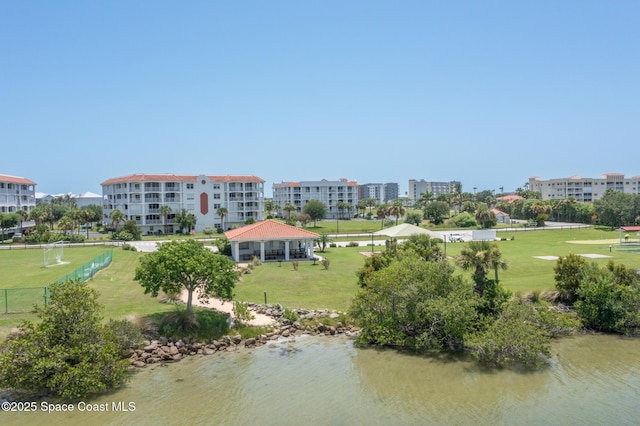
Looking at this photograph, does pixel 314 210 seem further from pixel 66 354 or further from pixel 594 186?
pixel 594 186

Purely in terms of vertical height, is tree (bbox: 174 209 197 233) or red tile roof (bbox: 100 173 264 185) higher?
red tile roof (bbox: 100 173 264 185)

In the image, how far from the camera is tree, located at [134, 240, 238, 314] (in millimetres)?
23000

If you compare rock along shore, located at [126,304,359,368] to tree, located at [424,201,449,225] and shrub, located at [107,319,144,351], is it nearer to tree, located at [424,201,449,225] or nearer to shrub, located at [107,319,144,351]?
shrub, located at [107,319,144,351]

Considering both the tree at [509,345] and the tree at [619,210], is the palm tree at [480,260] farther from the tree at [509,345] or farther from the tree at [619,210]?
the tree at [619,210]

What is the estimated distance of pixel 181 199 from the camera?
90.1m

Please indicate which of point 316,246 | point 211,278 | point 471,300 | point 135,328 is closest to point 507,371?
point 471,300

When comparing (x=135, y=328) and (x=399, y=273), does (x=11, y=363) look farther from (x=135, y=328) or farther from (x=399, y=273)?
(x=399, y=273)

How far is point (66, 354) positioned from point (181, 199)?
246ft

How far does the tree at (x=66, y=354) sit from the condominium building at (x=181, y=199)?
222 ft

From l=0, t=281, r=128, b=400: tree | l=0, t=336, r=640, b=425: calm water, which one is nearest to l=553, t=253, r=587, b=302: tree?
l=0, t=336, r=640, b=425: calm water

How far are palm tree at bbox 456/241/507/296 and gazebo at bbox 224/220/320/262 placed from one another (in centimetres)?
2281

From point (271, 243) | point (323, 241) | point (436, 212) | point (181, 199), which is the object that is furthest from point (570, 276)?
point (436, 212)

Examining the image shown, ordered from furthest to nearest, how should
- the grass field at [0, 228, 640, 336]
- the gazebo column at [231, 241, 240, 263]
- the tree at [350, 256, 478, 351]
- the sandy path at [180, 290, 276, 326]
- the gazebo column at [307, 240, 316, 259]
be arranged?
the gazebo column at [307, 240, 316, 259], the gazebo column at [231, 241, 240, 263], the grass field at [0, 228, 640, 336], the sandy path at [180, 290, 276, 326], the tree at [350, 256, 478, 351]

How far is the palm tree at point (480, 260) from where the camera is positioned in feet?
83.7
